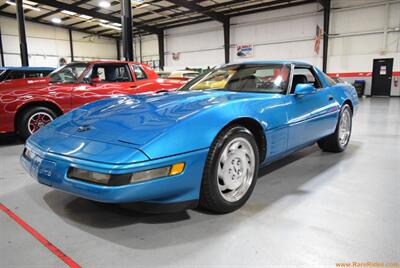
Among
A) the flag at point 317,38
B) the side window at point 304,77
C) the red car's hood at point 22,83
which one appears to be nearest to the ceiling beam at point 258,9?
the flag at point 317,38

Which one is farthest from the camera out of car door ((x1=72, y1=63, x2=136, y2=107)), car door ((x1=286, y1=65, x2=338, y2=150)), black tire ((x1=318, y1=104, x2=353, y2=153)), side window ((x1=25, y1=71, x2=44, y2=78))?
side window ((x1=25, y1=71, x2=44, y2=78))

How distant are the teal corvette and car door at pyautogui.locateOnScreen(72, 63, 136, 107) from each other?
2.33 metres

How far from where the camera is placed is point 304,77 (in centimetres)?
310

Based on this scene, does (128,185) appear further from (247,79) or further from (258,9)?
(258,9)

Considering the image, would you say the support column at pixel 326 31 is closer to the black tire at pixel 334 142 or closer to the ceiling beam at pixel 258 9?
the ceiling beam at pixel 258 9

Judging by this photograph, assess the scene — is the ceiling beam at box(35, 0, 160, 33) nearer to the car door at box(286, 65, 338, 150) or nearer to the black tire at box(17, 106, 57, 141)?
the black tire at box(17, 106, 57, 141)

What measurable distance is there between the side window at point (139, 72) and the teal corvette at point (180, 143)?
2807 mm

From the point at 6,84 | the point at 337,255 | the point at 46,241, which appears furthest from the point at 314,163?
the point at 6,84

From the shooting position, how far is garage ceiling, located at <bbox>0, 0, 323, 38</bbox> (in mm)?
14430

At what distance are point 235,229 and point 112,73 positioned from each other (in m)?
4.05

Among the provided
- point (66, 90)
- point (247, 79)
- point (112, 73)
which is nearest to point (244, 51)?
point (112, 73)

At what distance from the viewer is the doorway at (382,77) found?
13172 mm

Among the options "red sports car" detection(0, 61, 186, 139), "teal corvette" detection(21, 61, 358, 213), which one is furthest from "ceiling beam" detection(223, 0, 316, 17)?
"teal corvette" detection(21, 61, 358, 213)

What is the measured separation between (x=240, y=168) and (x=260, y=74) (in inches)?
42.7
